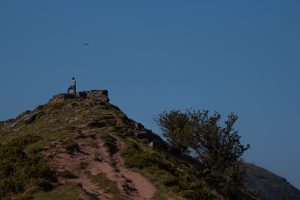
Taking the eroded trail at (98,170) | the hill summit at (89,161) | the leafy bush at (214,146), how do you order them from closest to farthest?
the eroded trail at (98,170)
the hill summit at (89,161)
the leafy bush at (214,146)

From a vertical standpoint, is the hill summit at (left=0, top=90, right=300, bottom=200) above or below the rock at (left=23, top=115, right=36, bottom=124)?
below

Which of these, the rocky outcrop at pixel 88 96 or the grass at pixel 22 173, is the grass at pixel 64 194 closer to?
the grass at pixel 22 173

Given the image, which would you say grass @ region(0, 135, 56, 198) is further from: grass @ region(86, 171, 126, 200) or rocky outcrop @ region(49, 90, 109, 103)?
rocky outcrop @ region(49, 90, 109, 103)

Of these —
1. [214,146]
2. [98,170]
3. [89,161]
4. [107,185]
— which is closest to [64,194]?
[107,185]

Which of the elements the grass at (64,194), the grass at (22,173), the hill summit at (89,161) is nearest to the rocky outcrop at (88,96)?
the hill summit at (89,161)

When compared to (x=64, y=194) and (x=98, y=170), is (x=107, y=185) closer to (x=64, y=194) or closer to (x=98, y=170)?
(x=64, y=194)

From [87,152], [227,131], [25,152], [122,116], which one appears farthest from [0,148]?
[227,131]

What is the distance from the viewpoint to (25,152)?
4488cm

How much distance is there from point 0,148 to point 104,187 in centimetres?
1374

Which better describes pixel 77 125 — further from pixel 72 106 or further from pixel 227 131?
pixel 227 131

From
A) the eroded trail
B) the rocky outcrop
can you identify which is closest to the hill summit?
the eroded trail

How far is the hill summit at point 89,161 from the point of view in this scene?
36.7 metres

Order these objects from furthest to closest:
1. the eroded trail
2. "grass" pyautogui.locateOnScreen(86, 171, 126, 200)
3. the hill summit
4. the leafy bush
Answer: the leafy bush → the hill summit → the eroded trail → "grass" pyautogui.locateOnScreen(86, 171, 126, 200)

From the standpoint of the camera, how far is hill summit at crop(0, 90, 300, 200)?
36.7 meters
